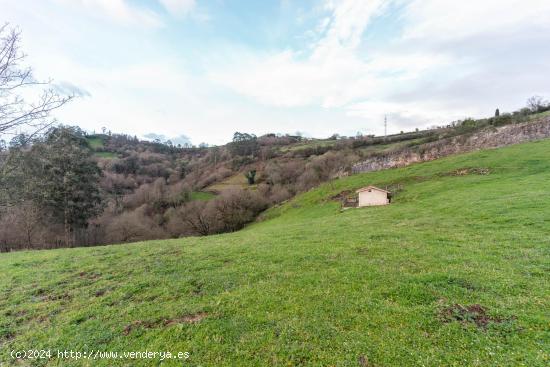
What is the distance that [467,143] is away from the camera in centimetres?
3425

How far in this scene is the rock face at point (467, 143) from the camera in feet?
95.8

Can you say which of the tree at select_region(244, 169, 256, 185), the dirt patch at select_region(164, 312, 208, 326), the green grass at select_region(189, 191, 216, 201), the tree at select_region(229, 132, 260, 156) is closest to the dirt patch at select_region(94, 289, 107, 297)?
the dirt patch at select_region(164, 312, 208, 326)

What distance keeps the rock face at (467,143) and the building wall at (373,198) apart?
17.5m

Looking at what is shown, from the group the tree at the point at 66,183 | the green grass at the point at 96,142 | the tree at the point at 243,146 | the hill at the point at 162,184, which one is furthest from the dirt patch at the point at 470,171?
the green grass at the point at 96,142

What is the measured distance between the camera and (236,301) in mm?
6391

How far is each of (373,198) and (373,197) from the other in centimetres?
10

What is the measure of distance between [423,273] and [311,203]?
2832 centimetres

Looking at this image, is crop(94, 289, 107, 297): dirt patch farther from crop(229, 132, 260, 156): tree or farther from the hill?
crop(229, 132, 260, 156): tree

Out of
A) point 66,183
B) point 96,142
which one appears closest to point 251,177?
point 66,183

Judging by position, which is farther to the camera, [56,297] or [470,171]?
[470,171]

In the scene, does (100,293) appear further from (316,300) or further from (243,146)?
(243,146)

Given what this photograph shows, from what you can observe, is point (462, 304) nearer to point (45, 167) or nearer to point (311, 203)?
point (311, 203)

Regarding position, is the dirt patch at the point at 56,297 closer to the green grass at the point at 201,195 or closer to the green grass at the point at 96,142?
the green grass at the point at 201,195

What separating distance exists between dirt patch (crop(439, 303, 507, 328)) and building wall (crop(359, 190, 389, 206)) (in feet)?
65.1
